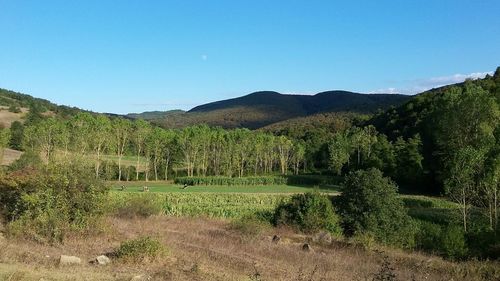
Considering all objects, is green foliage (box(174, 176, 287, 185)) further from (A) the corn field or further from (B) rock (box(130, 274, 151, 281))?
(B) rock (box(130, 274, 151, 281))

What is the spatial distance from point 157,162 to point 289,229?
70393 millimetres

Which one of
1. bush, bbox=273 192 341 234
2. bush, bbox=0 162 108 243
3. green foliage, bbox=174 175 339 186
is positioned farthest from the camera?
green foliage, bbox=174 175 339 186

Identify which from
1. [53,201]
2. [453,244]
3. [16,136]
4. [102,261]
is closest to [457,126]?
[453,244]

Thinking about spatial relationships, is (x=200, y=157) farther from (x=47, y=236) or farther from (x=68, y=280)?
(x=68, y=280)

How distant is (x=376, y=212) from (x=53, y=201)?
16252 mm

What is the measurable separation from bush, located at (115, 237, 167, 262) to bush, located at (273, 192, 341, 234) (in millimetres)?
14435

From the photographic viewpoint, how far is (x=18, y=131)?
103 m

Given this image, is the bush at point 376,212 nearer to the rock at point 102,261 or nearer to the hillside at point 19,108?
the rock at point 102,261

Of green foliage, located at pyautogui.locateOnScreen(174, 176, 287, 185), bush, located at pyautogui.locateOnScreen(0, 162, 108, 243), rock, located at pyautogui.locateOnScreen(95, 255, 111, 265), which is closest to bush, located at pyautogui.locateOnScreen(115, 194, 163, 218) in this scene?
bush, located at pyautogui.locateOnScreen(0, 162, 108, 243)

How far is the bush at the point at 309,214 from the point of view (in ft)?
84.7

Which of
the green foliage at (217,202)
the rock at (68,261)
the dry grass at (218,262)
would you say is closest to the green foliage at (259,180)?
the green foliage at (217,202)

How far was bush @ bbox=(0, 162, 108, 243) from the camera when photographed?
1598cm

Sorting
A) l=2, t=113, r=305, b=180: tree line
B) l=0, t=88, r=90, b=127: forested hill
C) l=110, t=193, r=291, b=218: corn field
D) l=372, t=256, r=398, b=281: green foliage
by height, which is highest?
l=0, t=88, r=90, b=127: forested hill

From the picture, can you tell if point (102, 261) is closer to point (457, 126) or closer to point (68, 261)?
point (68, 261)
